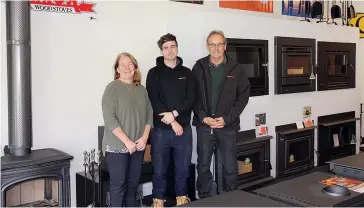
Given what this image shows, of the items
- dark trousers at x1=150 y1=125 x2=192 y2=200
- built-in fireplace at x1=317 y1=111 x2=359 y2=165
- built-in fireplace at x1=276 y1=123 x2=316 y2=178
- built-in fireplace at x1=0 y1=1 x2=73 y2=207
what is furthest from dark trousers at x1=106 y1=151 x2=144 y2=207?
built-in fireplace at x1=317 y1=111 x2=359 y2=165

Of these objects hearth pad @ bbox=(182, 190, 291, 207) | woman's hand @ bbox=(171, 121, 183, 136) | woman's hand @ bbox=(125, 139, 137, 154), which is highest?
woman's hand @ bbox=(171, 121, 183, 136)

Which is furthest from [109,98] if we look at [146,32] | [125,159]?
[146,32]

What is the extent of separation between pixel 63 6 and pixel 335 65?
338 centimetres

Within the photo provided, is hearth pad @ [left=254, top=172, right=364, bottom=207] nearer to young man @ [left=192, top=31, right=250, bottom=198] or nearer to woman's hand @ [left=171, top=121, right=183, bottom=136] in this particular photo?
woman's hand @ [left=171, top=121, right=183, bottom=136]

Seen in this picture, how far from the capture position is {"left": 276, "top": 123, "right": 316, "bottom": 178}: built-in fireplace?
4543mm

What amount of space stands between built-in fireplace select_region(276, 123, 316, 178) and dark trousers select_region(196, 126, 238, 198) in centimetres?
113

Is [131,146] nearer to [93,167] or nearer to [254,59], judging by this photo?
[93,167]

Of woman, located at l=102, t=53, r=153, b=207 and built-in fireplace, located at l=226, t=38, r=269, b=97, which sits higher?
built-in fireplace, located at l=226, t=38, r=269, b=97

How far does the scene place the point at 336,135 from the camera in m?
5.28

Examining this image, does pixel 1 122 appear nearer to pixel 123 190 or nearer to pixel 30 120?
pixel 30 120

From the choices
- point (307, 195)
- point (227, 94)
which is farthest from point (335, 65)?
point (307, 195)

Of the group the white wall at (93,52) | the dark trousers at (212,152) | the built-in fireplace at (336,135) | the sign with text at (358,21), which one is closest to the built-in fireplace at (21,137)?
the white wall at (93,52)

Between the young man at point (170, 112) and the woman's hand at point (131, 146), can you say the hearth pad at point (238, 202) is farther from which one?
the young man at point (170, 112)

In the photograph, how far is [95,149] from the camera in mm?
3699
